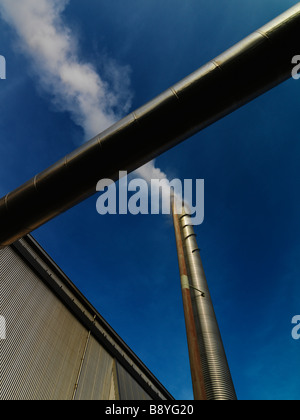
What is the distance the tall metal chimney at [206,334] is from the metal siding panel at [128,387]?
11.0 metres

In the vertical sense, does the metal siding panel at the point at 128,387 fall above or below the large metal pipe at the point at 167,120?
below

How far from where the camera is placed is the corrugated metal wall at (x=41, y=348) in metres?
9.84

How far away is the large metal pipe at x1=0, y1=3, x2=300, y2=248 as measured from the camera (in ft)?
15.7

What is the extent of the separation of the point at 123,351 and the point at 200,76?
19291 mm

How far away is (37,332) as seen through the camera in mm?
11391

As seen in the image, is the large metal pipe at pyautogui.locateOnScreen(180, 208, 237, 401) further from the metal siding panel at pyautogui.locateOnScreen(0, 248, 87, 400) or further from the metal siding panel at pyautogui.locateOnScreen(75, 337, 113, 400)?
the metal siding panel at pyautogui.locateOnScreen(75, 337, 113, 400)

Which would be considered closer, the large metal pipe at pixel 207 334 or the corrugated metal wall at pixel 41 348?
the large metal pipe at pixel 207 334

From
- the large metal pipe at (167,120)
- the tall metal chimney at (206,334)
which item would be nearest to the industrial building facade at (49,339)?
the large metal pipe at (167,120)

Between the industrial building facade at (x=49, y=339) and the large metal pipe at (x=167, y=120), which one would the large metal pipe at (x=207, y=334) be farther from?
the industrial building facade at (x=49, y=339)

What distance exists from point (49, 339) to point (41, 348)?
0.69 metres

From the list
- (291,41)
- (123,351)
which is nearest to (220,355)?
(291,41)

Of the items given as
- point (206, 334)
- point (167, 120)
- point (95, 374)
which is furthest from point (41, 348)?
point (167, 120)

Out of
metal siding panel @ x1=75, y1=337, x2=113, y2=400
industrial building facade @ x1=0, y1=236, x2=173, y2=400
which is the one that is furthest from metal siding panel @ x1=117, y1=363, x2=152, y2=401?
metal siding panel @ x1=75, y1=337, x2=113, y2=400

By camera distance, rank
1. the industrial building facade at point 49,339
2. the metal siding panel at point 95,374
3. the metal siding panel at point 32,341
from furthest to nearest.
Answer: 1. the metal siding panel at point 95,374
2. the industrial building facade at point 49,339
3. the metal siding panel at point 32,341
